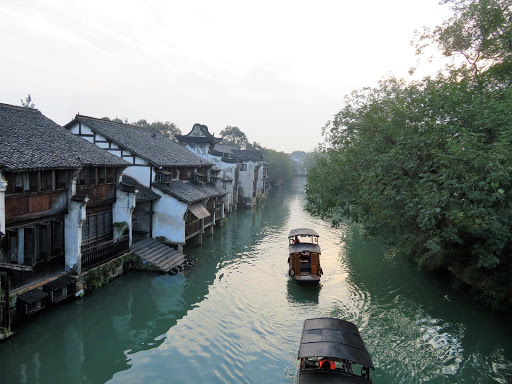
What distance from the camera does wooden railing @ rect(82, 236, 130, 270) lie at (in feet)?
57.5

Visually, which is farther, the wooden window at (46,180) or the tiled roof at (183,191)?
the tiled roof at (183,191)

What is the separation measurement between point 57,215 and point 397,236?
632 inches

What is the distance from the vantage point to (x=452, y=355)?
Answer: 13.9 meters

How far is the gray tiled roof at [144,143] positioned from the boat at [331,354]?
16665mm

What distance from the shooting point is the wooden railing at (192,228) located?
83.7ft

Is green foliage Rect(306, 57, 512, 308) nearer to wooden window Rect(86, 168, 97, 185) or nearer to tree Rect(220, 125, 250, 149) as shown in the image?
wooden window Rect(86, 168, 97, 185)

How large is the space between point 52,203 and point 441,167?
1629 centimetres

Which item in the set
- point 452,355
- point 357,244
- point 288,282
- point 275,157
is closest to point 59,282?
point 288,282

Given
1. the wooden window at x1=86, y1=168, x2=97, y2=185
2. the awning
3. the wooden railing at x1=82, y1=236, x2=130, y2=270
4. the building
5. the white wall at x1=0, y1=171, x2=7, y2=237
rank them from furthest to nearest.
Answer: the awning
the wooden window at x1=86, y1=168, x2=97, y2=185
the wooden railing at x1=82, y1=236, x2=130, y2=270
the building
the white wall at x1=0, y1=171, x2=7, y2=237

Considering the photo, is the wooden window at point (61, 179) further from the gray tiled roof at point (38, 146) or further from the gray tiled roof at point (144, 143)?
the gray tiled roof at point (144, 143)

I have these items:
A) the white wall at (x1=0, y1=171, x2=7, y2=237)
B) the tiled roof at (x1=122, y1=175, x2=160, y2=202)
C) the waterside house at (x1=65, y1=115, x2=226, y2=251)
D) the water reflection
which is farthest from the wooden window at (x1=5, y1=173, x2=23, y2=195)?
the water reflection

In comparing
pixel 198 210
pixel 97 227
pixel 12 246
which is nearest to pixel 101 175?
pixel 97 227

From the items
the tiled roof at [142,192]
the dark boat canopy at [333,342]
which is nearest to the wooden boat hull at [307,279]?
the dark boat canopy at [333,342]

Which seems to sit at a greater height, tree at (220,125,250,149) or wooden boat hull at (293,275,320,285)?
tree at (220,125,250,149)
